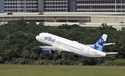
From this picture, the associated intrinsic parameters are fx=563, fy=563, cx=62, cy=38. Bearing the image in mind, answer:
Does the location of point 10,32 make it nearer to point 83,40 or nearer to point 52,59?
point 83,40

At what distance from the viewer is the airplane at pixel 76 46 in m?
69.8

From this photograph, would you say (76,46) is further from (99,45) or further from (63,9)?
(63,9)

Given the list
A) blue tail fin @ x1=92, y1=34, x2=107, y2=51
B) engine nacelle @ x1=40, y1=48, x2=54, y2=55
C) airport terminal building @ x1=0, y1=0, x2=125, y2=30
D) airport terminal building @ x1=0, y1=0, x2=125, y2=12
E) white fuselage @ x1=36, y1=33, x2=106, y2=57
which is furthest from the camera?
airport terminal building @ x1=0, y1=0, x2=125, y2=12

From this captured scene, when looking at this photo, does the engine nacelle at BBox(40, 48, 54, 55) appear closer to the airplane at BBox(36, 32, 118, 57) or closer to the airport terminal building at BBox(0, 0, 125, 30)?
the airplane at BBox(36, 32, 118, 57)

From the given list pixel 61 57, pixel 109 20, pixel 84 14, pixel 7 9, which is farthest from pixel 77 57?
pixel 7 9

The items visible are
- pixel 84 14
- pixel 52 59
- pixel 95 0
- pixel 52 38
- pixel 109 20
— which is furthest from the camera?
pixel 95 0

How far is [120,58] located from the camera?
6900cm

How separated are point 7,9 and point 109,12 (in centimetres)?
3362

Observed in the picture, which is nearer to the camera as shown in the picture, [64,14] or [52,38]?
[52,38]

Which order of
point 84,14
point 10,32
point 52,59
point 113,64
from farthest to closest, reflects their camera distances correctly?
point 84,14 < point 10,32 < point 52,59 < point 113,64

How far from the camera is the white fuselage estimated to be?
69725 mm

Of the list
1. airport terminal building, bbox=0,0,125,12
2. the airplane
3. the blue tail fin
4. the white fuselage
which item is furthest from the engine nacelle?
airport terminal building, bbox=0,0,125,12

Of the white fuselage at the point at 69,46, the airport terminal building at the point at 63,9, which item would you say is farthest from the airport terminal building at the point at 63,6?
the white fuselage at the point at 69,46

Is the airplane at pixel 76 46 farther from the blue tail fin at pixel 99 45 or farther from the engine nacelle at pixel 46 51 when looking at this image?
the engine nacelle at pixel 46 51
